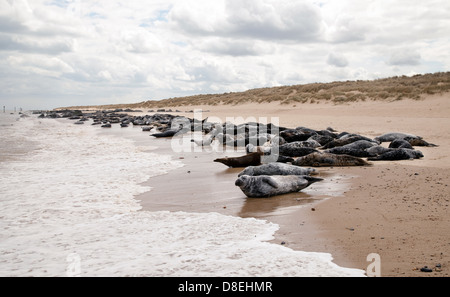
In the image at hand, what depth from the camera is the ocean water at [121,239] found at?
3.12m

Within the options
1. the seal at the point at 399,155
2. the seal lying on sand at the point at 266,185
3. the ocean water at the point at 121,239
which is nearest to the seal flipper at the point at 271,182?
the seal lying on sand at the point at 266,185

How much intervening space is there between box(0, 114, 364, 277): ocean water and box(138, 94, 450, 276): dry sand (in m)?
0.32

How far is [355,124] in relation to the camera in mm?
17797

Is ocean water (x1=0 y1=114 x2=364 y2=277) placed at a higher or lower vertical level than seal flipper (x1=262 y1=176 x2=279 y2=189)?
lower

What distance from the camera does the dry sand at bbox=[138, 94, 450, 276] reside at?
340 centimetres

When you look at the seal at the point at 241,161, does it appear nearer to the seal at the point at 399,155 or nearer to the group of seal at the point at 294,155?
the group of seal at the point at 294,155

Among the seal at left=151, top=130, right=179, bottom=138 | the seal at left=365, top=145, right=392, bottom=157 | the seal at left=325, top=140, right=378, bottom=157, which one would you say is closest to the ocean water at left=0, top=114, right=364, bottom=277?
the seal at left=325, top=140, right=378, bottom=157

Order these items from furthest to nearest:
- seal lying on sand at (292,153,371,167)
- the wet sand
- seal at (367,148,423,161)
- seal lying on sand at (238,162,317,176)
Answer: seal at (367,148,423,161), seal lying on sand at (292,153,371,167), seal lying on sand at (238,162,317,176), the wet sand

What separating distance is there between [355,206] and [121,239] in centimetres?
297

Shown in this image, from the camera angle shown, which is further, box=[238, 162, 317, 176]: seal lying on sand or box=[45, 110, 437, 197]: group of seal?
box=[238, 162, 317, 176]: seal lying on sand

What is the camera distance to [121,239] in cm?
390

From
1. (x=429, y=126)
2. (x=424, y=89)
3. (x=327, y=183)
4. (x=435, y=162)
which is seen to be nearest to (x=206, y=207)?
(x=327, y=183)

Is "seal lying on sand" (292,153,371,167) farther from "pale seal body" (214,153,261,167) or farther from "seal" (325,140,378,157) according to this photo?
"seal" (325,140,378,157)
